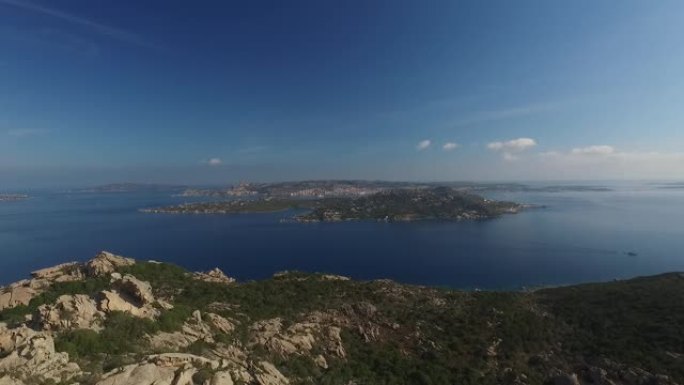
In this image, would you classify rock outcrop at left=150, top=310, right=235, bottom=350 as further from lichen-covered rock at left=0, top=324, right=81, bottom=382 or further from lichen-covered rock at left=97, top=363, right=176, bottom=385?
lichen-covered rock at left=97, top=363, right=176, bottom=385

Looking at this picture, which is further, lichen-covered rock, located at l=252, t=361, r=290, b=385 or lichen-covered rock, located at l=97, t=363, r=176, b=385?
lichen-covered rock, located at l=252, t=361, r=290, b=385

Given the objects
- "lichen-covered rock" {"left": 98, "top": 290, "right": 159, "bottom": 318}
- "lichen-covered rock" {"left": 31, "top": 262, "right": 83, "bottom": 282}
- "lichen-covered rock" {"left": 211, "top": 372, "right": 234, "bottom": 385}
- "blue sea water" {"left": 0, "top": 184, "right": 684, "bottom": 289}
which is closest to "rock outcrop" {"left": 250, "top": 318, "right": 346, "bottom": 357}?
"lichen-covered rock" {"left": 98, "top": 290, "right": 159, "bottom": 318}

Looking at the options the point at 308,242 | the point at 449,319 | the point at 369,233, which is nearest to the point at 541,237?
the point at 369,233

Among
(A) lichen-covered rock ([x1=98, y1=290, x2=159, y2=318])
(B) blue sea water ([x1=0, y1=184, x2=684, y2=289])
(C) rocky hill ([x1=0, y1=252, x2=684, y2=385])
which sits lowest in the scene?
(B) blue sea water ([x1=0, y1=184, x2=684, y2=289])

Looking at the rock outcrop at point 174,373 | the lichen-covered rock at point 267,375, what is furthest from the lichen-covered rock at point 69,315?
the lichen-covered rock at point 267,375

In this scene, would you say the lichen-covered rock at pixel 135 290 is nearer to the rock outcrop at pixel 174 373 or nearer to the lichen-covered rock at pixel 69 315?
the lichen-covered rock at pixel 69 315
